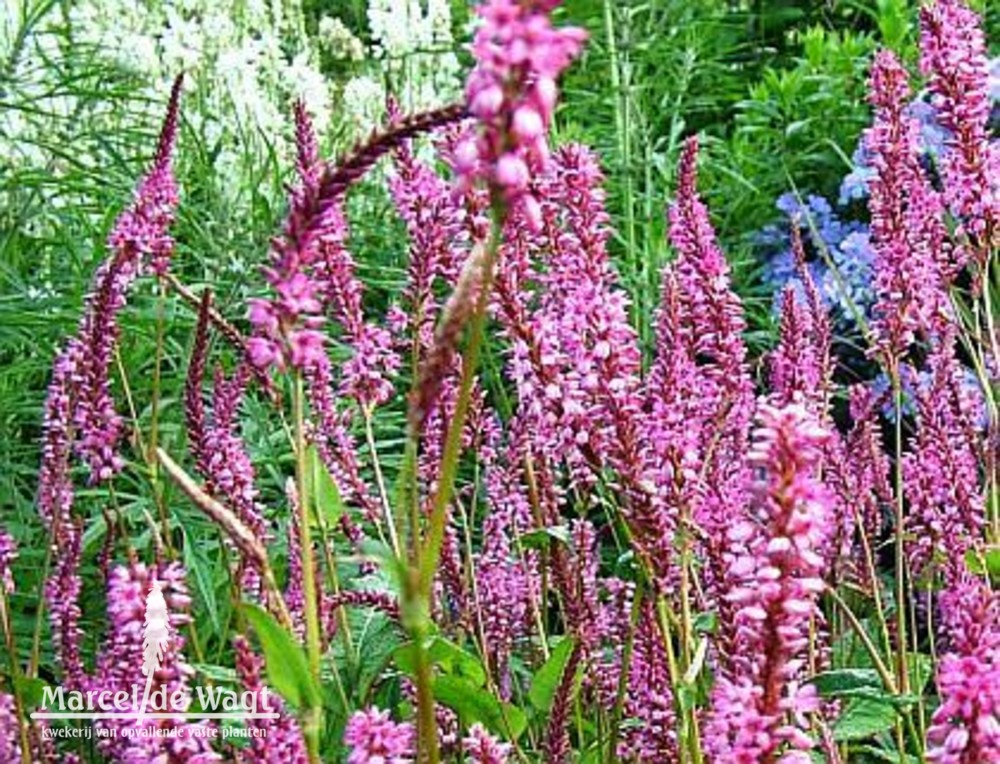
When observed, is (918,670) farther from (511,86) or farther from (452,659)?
(511,86)

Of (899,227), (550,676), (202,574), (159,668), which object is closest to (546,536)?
(550,676)

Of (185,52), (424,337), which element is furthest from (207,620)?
(185,52)

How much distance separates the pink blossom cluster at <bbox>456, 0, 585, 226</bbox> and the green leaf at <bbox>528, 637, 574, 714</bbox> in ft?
3.28

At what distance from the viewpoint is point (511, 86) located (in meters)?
1.11

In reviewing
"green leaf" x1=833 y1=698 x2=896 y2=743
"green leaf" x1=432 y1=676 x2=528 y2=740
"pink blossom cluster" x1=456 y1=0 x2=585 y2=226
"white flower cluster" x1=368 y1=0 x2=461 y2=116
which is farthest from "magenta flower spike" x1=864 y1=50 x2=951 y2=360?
"white flower cluster" x1=368 y1=0 x2=461 y2=116

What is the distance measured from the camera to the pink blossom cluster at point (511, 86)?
43.3 inches

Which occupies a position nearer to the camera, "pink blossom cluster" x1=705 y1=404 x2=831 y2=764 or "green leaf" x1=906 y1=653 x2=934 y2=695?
"pink blossom cluster" x1=705 y1=404 x2=831 y2=764

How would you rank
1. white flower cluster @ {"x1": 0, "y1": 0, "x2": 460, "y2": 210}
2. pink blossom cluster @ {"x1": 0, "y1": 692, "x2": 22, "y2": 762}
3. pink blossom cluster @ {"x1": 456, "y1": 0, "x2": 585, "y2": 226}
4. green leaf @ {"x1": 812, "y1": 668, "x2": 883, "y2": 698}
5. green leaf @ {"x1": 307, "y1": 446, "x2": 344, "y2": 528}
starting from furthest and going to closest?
white flower cluster @ {"x1": 0, "y1": 0, "x2": 460, "y2": 210}, green leaf @ {"x1": 307, "y1": 446, "x2": 344, "y2": 528}, green leaf @ {"x1": 812, "y1": 668, "x2": 883, "y2": 698}, pink blossom cluster @ {"x1": 0, "y1": 692, "x2": 22, "y2": 762}, pink blossom cluster @ {"x1": 456, "y1": 0, "x2": 585, "y2": 226}

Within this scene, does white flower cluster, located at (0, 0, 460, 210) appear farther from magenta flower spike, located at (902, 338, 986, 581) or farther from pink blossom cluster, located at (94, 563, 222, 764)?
pink blossom cluster, located at (94, 563, 222, 764)

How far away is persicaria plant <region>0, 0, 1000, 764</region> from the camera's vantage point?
1206mm

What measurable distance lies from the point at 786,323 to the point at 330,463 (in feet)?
2.56

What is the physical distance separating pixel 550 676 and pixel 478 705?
159 mm

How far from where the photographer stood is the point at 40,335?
162 inches

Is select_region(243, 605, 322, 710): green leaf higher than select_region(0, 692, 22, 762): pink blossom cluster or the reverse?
higher
